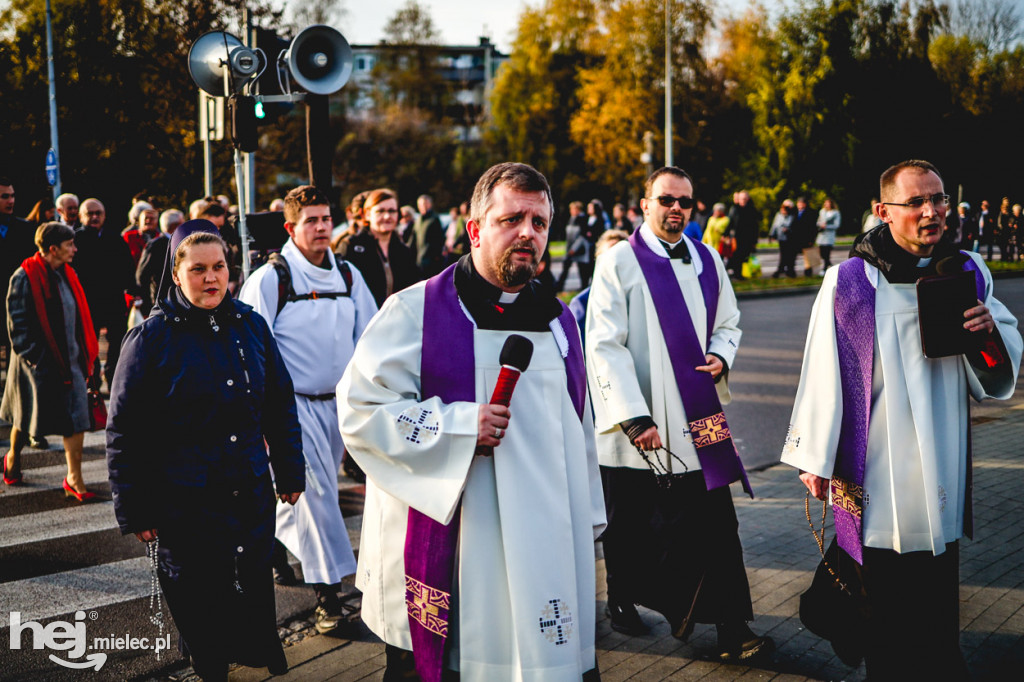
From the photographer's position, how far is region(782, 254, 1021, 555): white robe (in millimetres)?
3623

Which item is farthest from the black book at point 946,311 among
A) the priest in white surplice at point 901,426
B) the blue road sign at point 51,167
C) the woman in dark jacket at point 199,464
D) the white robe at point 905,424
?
the blue road sign at point 51,167

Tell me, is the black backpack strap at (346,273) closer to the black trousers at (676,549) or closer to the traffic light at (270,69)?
the black trousers at (676,549)

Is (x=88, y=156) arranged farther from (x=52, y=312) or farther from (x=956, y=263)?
(x=956, y=263)

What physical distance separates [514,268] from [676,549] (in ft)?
6.81

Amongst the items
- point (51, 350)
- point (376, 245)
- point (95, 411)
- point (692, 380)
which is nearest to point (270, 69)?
point (376, 245)

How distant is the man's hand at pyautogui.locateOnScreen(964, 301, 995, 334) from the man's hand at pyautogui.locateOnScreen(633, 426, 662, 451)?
132 centimetres

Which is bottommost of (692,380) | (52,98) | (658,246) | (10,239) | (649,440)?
(649,440)

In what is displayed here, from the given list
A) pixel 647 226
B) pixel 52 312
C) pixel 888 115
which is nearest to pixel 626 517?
pixel 647 226

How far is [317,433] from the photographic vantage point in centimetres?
487

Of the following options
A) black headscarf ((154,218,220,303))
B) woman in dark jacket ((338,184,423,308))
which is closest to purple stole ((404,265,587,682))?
black headscarf ((154,218,220,303))

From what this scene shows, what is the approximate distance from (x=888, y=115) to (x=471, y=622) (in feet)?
136

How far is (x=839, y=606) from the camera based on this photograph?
3.85m

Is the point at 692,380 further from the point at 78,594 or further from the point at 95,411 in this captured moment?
the point at 95,411

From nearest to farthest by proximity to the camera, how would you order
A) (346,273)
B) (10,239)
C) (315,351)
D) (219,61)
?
(315,351) < (346,273) < (219,61) < (10,239)
